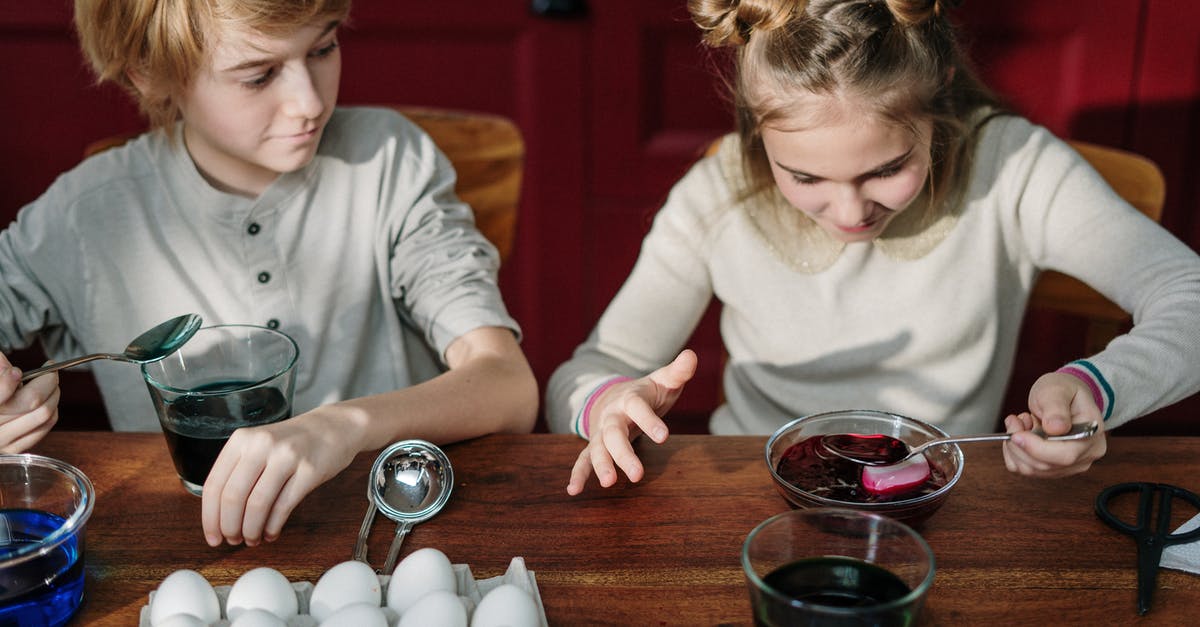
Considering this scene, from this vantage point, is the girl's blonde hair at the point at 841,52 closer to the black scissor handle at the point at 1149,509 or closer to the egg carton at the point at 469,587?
the black scissor handle at the point at 1149,509

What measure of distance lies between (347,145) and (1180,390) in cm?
104

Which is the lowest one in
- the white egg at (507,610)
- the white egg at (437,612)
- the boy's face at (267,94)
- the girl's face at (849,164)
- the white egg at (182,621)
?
the white egg at (507,610)

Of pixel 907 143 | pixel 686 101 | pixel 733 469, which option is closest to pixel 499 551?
pixel 733 469

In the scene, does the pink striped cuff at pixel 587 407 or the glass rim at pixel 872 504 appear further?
the pink striped cuff at pixel 587 407

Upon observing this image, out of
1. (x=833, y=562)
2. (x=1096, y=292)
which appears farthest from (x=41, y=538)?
(x=1096, y=292)

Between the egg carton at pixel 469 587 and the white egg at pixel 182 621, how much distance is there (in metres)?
0.04

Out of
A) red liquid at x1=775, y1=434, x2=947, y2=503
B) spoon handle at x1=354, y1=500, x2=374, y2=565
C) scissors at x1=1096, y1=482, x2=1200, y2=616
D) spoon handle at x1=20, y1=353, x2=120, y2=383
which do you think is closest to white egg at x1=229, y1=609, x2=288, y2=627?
spoon handle at x1=354, y1=500, x2=374, y2=565

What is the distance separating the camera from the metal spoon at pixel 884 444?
0.98 m

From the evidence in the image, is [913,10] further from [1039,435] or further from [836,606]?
[836,606]

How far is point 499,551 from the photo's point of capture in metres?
0.95

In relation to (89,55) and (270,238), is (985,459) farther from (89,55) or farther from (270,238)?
(89,55)

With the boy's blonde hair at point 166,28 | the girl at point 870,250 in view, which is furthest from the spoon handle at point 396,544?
the boy's blonde hair at point 166,28

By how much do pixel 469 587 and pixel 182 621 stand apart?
0.21 meters

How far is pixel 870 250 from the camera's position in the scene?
146 cm
